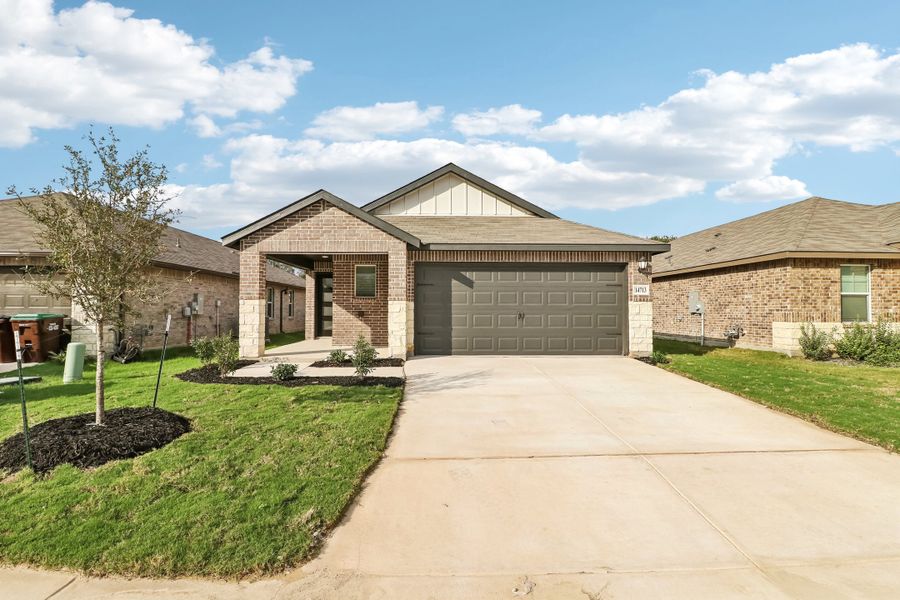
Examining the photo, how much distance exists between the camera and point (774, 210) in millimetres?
18312

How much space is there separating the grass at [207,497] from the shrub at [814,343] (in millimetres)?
12619

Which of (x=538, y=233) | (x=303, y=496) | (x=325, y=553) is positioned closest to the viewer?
(x=325, y=553)

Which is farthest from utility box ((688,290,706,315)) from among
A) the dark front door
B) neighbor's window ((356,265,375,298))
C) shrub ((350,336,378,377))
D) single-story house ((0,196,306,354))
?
single-story house ((0,196,306,354))

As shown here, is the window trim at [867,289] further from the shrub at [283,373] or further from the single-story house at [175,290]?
the single-story house at [175,290]

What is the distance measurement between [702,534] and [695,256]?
17.7m

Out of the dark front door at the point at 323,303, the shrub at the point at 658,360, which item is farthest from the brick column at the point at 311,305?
the shrub at the point at 658,360

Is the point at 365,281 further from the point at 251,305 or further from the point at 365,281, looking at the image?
the point at 251,305

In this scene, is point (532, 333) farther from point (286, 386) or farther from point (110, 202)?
point (110, 202)

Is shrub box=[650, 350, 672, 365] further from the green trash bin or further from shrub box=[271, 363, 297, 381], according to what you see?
the green trash bin

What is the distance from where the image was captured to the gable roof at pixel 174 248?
12906 millimetres

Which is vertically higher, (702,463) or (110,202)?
(110,202)

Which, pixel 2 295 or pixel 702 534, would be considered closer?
pixel 702 534

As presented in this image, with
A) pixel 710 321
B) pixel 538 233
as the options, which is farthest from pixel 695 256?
pixel 538 233

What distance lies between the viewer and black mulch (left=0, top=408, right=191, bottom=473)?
468 cm
